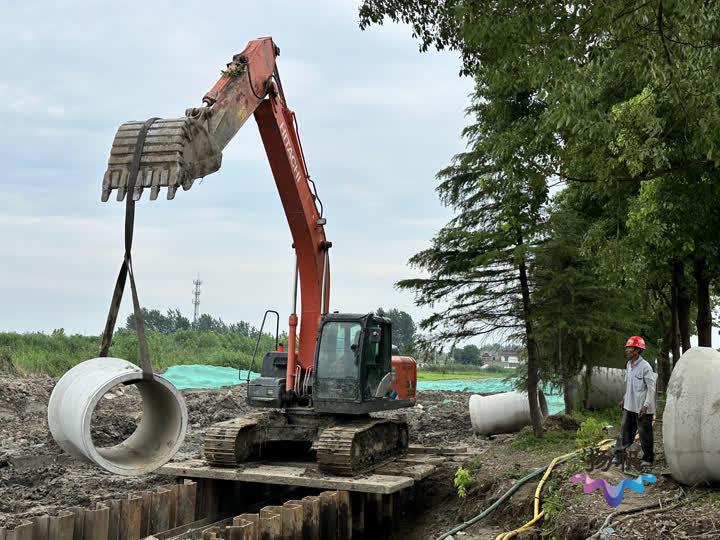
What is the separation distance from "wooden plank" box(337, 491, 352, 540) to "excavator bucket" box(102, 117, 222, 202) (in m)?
4.62

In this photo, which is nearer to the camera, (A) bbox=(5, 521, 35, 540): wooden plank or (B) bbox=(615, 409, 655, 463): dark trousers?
(A) bbox=(5, 521, 35, 540): wooden plank

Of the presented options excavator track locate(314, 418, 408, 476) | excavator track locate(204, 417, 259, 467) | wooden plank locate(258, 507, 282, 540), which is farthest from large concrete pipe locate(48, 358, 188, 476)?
excavator track locate(314, 418, 408, 476)

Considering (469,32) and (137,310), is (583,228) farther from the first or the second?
(137,310)

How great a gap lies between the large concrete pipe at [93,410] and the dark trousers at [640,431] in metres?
5.25

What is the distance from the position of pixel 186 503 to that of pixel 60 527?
8.26 ft

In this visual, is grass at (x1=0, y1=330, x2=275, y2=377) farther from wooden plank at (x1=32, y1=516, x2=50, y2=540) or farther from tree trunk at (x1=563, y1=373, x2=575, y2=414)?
wooden plank at (x1=32, y1=516, x2=50, y2=540)

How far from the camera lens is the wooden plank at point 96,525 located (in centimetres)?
823

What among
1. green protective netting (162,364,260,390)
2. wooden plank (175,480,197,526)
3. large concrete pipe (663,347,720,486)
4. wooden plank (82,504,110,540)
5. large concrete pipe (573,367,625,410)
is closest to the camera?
large concrete pipe (663,347,720,486)

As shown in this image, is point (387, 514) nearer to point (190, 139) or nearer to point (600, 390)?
point (190, 139)

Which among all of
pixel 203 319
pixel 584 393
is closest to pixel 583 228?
pixel 584 393

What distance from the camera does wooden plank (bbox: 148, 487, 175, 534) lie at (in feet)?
30.9

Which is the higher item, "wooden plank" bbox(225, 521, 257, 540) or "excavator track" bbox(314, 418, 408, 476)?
"excavator track" bbox(314, 418, 408, 476)

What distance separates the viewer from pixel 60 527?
7891 mm

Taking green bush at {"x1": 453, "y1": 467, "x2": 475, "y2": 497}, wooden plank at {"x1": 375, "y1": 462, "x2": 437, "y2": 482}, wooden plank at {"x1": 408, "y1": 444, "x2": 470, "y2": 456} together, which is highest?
wooden plank at {"x1": 408, "y1": 444, "x2": 470, "y2": 456}
